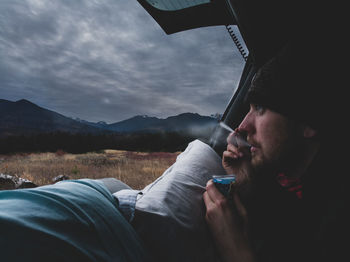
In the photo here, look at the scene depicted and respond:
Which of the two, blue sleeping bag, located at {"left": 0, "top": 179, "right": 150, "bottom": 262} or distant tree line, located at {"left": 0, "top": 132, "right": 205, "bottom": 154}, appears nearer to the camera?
blue sleeping bag, located at {"left": 0, "top": 179, "right": 150, "bottom": 262}

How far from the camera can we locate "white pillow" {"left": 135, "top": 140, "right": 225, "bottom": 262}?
560 mm

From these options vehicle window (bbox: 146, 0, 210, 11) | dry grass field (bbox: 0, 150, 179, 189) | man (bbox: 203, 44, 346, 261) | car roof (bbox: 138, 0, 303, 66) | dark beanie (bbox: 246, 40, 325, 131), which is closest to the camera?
man (bbox: 203, 44, 346, 261)

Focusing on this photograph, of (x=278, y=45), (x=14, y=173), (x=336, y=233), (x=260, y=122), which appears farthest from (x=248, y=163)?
(x=14, y=173)

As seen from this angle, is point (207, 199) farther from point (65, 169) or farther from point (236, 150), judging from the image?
point (65, 169)

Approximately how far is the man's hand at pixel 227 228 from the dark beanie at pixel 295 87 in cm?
59

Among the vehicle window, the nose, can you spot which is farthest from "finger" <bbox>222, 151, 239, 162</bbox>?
the vehicle window

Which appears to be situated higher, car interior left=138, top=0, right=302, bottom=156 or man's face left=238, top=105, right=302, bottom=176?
car interior left=138, top=0, right=302, bottom=156

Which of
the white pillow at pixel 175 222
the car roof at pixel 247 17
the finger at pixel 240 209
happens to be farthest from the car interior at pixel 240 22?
the white pillow at pixel 175 222

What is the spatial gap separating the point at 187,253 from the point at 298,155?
797mm

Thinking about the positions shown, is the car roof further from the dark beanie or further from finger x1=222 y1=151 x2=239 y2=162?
finger x1=222 y1=151 x2=239 y2=162

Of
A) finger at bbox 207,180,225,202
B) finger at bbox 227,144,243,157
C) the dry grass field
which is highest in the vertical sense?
finger at bbox 227,144,243,157

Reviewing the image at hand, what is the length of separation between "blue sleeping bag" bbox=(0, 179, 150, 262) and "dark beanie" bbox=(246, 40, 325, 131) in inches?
36.8

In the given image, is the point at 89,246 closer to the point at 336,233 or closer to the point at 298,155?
the point at 336,233

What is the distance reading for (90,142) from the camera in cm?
430
